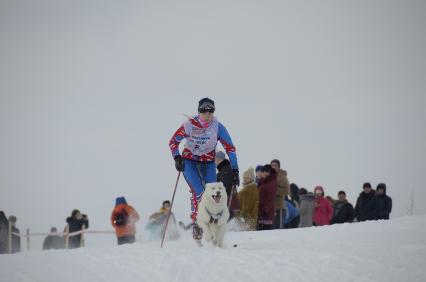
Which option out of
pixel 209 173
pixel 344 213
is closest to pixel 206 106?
pixel 209 173

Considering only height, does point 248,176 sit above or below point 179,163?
below

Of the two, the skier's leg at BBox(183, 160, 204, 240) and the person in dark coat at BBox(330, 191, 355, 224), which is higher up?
the skier's leg at BBox(183, 160, 204, 240)

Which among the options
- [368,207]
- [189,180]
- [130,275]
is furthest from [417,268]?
[368,207]

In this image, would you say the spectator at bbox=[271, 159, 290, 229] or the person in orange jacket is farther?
the person in orange jacket

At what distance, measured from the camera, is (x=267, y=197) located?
11.9m

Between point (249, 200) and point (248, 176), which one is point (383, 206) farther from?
point (249, 200)

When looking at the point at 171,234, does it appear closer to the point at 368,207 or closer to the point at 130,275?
the point at 368,207

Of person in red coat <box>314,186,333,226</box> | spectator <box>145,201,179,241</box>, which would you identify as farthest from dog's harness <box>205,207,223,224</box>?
person in red coat <box>314,186,333,226</box>

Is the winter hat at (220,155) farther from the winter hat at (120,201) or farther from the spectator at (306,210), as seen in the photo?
the spectator at (306,210)

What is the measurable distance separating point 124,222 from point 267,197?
315cm

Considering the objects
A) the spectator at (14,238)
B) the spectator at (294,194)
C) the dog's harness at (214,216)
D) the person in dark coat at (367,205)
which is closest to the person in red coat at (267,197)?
the person in dark coat at (367,205)

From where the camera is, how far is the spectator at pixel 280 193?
500 inches

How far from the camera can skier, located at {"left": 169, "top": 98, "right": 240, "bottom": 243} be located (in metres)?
8.60

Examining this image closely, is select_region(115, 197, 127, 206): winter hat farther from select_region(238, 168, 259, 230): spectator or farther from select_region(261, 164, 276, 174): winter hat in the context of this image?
select_region(261, 164, 276, 174): winter hat
